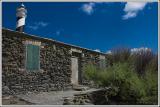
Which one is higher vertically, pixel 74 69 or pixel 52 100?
pixel 74 69

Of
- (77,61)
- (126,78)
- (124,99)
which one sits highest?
(77,61)

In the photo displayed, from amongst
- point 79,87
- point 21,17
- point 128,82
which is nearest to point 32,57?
point 21,17

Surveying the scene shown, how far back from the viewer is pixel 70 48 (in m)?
11.7

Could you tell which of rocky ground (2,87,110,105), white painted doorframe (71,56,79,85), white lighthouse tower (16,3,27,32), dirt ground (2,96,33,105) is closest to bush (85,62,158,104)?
rocky ground (2,87,110,105)

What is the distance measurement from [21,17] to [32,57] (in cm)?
190

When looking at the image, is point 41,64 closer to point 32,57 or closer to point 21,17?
point 32,57

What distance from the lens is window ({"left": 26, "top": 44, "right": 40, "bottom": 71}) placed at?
993cm

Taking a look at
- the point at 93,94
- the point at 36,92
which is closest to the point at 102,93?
the point at 93,94

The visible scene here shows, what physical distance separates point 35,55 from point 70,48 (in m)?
1.91

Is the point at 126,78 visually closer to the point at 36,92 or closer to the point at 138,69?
the point at 138,69

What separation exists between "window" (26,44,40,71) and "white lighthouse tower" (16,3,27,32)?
116 cm

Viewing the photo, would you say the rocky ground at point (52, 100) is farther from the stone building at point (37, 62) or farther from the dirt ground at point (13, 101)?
the stone building at point (37, 62)

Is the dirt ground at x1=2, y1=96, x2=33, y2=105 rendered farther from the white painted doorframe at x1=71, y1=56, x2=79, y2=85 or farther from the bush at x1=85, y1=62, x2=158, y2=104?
the white painted doorframe at x1=71, y1=56, x2=79, y2=85

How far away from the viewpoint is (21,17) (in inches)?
439
